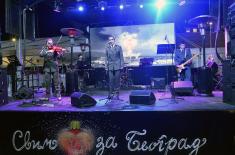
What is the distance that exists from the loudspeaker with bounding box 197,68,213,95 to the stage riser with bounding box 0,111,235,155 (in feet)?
10.8

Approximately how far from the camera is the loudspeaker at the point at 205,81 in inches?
310

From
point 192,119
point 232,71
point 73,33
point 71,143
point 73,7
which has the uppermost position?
point 73,7

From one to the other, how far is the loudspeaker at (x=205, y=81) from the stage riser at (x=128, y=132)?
3.30 m

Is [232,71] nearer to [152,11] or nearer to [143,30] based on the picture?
[143,30]

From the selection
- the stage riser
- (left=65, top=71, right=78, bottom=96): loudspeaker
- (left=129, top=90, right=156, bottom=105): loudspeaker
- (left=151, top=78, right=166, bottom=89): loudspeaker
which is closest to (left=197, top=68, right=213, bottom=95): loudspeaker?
(left=129, top=90, right=156, bottom=105): loudspeaker

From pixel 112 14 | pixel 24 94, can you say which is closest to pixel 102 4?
pixel 112 14

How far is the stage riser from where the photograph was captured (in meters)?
4.61

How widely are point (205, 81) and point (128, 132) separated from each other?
13.0 ft

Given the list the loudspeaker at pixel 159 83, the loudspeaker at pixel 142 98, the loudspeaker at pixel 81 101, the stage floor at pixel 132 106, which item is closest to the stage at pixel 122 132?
the stage floor at pixel 132 106

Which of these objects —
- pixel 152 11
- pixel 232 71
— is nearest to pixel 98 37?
pixel 152 11

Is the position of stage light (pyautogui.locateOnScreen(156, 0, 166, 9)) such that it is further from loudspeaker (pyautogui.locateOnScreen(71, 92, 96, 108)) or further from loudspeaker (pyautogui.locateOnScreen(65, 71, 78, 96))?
loudspeaker (pyautogui.locateOnScreen(71, 92, 96, 108))

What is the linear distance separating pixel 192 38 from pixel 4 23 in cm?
798

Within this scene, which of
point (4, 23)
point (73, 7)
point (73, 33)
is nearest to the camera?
point (73, 33)

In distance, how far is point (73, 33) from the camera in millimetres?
8586
